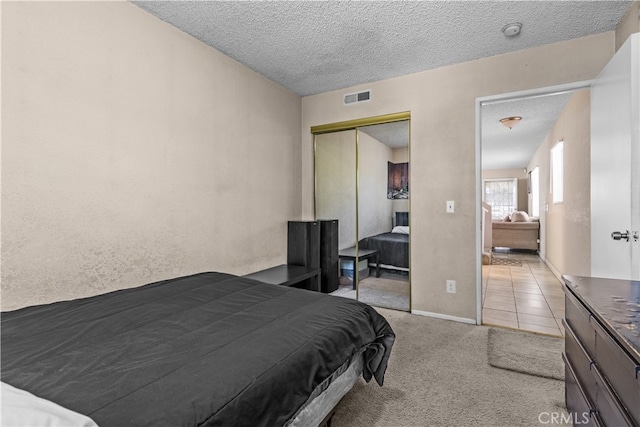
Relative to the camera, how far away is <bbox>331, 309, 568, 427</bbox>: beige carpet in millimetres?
1584

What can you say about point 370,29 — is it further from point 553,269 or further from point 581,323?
point 553,269

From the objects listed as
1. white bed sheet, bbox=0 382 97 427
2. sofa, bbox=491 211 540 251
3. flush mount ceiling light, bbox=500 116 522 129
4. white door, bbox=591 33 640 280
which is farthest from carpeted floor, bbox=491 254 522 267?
white bed sheet, bbox=0 382 97 427

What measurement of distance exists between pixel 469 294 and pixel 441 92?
2.02m

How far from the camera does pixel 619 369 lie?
2.88 feet

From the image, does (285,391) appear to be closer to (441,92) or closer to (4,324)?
A: (4,324)

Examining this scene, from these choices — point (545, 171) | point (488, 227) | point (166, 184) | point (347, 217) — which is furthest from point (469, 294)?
point (545, 171)

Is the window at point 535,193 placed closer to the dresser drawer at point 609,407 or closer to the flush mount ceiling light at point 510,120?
the flush mount ceiling light at point 510,120

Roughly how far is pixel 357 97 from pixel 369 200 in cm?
120

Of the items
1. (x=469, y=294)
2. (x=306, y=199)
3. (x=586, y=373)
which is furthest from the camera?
(x=306, y=199)

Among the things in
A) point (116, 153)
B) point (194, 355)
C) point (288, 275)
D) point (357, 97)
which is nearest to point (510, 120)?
point (357, 97)

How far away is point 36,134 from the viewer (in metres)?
1.67

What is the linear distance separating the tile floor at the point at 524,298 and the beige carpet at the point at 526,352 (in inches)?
10.1

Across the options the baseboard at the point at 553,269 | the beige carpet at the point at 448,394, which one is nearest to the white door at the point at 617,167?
the beige carpet at the point at 448,394

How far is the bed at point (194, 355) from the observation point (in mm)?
814
